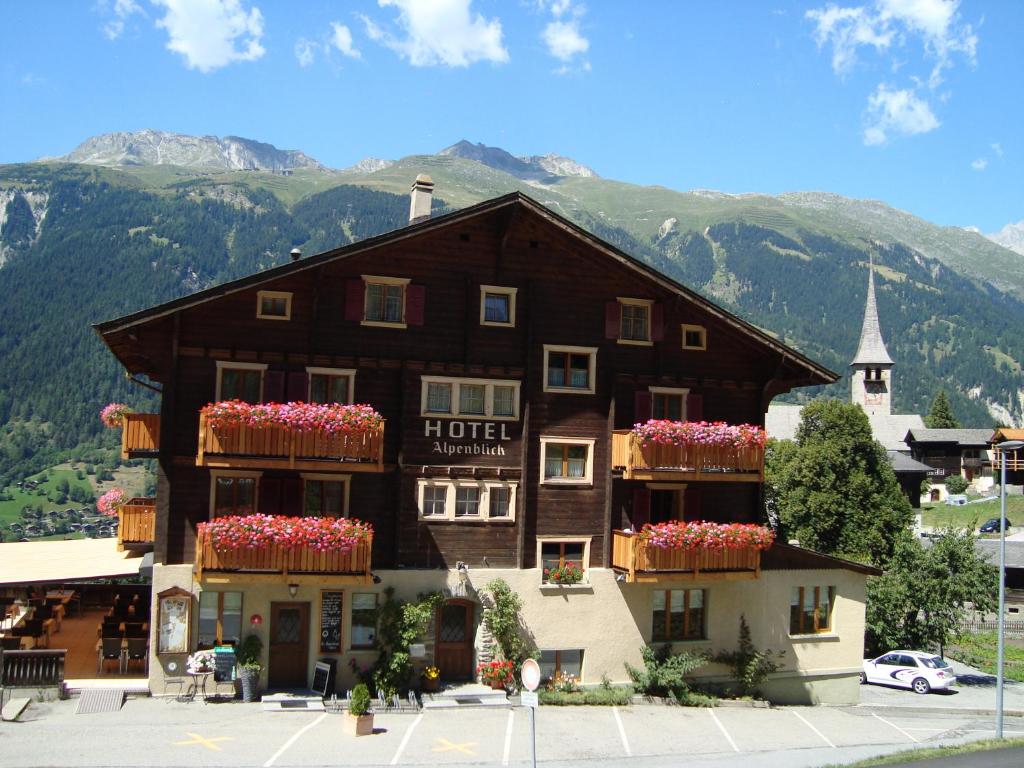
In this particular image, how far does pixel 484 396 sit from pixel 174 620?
32.5 ft

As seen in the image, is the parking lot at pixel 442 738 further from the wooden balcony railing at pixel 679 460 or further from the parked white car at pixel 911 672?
the parked white car at pixel 911 672

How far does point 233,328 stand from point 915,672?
26.4 m

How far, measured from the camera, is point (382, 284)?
91.5ft

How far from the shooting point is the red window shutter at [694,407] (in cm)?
3031

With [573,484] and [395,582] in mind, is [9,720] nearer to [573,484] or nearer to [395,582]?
[395,582]

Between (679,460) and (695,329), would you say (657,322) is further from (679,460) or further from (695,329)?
(679,460)

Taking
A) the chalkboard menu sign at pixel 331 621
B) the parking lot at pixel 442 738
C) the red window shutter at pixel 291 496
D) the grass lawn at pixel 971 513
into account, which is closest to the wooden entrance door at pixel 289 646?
the chalkboard menu sign at pixel 331 621

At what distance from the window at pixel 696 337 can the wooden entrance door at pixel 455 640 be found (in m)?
10.00

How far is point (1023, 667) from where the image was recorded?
1859 inches

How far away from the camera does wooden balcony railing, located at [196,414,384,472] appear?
2488 cm

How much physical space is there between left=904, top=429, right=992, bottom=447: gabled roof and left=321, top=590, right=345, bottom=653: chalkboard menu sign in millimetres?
102773

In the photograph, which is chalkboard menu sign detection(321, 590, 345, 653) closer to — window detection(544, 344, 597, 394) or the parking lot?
the parking lot

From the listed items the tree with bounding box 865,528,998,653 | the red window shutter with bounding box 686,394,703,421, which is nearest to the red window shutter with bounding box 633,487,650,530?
the red window shutter with bounding box 686,394,703,421

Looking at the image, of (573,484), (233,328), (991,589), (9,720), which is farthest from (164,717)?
(991,589)
